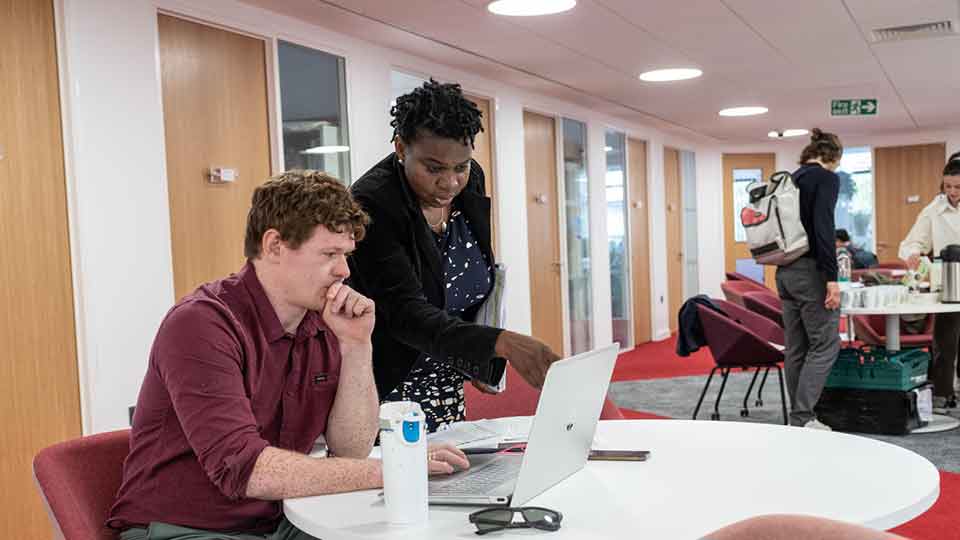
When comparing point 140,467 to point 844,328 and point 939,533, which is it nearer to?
point 939,533

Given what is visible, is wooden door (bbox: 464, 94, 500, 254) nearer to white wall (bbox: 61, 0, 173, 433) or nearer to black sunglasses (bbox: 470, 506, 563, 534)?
white wall (bbox: 61, 0, 173, 433)

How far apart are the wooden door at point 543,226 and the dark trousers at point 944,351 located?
10.4 feet

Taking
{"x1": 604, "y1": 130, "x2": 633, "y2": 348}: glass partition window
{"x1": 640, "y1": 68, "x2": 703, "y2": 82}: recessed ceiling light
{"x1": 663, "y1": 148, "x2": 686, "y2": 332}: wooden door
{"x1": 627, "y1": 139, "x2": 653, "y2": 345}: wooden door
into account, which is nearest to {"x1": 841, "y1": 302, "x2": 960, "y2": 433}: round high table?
{"x1": 640, "y1": 68, "x2": 703, "y2": 82}: recessed ceiling light

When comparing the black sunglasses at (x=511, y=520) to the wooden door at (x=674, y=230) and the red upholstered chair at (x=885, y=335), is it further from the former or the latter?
the wooden door at (x=674, y=230)

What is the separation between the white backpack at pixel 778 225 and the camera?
5.27 meters

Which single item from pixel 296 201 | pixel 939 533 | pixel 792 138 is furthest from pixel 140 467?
pixel 792 138

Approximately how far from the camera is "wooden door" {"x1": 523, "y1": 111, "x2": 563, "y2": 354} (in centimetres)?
843

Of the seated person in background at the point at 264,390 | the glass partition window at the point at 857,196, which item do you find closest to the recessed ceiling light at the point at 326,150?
the seated person in background at the point at 264,390

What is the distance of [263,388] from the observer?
193 centimetres

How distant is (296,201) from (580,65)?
5581 mm

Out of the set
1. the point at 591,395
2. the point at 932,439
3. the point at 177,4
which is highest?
the point at 177,4

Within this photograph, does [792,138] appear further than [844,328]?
Yes

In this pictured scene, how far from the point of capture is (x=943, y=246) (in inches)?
251

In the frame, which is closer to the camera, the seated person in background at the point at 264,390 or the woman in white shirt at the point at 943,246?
the seated person in background at the point at 264,390
